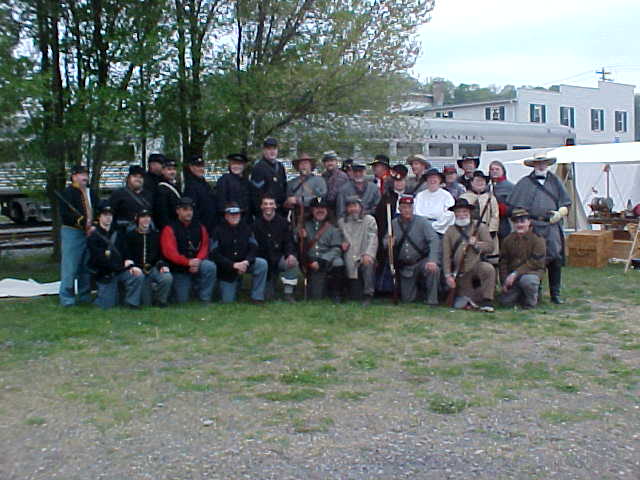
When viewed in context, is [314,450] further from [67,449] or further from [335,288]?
[335,288]

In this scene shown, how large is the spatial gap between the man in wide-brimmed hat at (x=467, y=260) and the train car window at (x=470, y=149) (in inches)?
543

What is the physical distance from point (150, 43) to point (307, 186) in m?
3.23

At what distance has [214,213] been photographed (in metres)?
9.54

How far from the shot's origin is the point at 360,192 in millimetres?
9508

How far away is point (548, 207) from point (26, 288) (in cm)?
685

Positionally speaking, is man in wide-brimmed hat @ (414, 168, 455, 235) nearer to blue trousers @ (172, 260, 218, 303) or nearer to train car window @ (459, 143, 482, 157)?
blue trousers @ (172, 260, 218, 303)

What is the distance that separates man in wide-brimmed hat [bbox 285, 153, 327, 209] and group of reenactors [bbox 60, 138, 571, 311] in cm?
2

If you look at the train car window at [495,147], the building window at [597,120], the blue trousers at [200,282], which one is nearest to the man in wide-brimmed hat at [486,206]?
the blue trousers at [200,282]

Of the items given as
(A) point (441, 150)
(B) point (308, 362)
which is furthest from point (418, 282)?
(A) point (441, 150)

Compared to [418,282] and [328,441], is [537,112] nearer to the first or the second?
[418,282]

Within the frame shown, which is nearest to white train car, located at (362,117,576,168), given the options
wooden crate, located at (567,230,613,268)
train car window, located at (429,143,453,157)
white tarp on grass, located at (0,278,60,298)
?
train car window, located at (429,143,453,157)

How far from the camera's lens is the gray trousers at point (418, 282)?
8953mm

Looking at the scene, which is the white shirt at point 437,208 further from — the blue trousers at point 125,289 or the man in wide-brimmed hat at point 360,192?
the blue trousers at point 125,289

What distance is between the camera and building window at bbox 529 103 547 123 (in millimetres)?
39562
